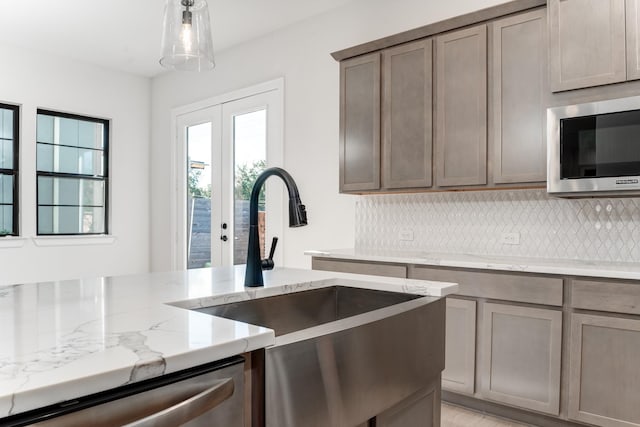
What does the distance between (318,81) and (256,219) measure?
9.57ft

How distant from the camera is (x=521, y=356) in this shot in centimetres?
252

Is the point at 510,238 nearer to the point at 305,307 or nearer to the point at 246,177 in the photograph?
the point at 305,307

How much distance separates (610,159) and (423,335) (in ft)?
5.60

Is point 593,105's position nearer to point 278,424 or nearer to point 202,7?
point 202,7

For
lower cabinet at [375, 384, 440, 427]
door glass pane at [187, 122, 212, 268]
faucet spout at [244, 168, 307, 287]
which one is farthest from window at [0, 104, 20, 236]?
lower cabinet at [375, 384, 440, 427]

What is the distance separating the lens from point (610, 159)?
2404 millimetres

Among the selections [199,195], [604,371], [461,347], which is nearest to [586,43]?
[604,371]

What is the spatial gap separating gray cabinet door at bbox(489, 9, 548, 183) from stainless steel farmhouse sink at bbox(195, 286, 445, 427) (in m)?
1.57

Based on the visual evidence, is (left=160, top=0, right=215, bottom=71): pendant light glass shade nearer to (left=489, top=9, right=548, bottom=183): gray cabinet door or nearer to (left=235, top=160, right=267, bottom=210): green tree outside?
(left=489, top=9, right=548, bottom=183): gray cabinet door

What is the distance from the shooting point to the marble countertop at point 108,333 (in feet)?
2.18

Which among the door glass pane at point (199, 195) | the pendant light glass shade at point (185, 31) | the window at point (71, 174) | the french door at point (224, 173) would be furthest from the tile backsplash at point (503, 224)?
the window at point (71, 174)

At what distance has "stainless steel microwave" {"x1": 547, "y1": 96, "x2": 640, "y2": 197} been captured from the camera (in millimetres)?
2344

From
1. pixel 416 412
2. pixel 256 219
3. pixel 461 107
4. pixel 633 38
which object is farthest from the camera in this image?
pixel 461 107

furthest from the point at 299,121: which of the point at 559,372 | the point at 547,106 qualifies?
the point at 559,372
